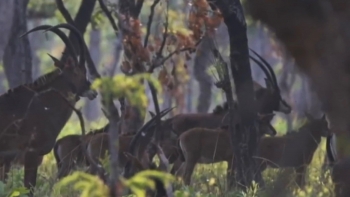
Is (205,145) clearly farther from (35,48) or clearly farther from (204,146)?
(35,48)

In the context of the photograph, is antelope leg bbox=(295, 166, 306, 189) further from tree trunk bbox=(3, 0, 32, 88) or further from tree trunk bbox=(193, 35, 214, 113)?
tree trunk bbox=(193, 35, 214, 113)

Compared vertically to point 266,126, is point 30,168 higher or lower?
higher

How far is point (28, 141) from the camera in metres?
8.87

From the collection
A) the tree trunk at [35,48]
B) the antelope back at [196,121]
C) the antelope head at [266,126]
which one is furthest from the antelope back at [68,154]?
the tree trunk at [35,48]

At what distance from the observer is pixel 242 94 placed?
329 inches

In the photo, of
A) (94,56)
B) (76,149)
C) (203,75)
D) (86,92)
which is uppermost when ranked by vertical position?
(86,92)

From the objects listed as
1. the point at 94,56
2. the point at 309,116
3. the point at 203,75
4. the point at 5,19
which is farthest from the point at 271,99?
the point at 94,56

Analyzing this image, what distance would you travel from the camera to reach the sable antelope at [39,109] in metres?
8.84

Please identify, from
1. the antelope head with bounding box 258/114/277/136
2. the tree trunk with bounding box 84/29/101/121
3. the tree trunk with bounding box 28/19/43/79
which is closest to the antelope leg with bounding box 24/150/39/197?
the antelope head with bounding box 258/114/277/136

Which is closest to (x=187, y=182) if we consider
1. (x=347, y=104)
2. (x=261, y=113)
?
(x=261, y=113)

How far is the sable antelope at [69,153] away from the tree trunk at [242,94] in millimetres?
1621

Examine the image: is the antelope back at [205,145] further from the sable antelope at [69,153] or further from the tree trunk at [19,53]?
the tree trunk at [19,53]

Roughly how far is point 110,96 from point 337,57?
0.84m

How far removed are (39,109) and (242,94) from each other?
206 centimetres
